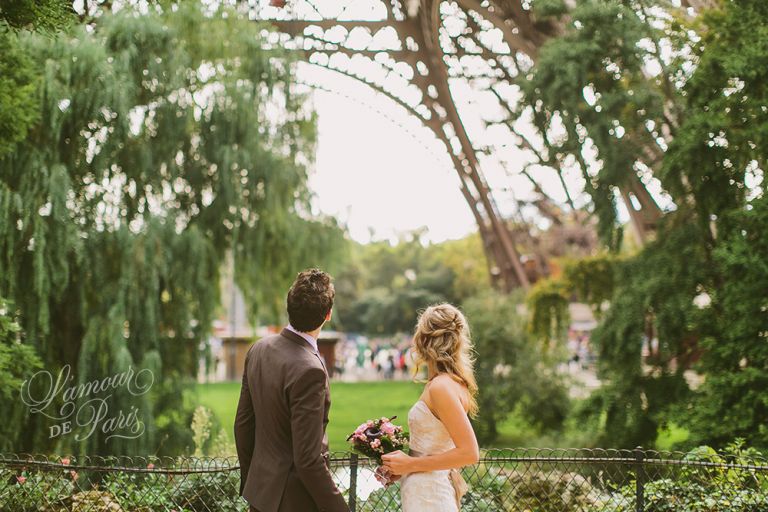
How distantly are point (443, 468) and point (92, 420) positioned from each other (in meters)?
7.29

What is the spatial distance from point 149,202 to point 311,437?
27.4ft

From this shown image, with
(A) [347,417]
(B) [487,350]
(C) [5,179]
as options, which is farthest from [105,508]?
(A) [347,417]

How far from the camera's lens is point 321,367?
318 cm

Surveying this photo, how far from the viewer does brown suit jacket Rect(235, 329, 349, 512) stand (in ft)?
10.1

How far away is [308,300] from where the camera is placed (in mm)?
3234

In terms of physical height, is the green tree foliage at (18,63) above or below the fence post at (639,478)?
above

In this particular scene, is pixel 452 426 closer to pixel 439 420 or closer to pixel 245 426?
pixel 439 420

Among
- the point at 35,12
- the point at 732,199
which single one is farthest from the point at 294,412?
the point at 732,199

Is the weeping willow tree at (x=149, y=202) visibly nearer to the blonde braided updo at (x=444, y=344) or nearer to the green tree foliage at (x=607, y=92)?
the green tree foliage at (x=607, y=92)

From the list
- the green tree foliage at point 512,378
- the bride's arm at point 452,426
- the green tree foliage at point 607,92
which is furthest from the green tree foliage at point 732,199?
the green tree foliage at point 512,378

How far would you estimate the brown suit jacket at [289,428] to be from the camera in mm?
3070

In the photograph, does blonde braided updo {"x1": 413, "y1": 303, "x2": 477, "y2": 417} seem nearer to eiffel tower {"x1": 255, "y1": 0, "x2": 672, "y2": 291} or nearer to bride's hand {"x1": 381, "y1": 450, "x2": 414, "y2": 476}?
bride's hand {"x1": 381, "y1": 450, "x2": 414, "y2": 476}

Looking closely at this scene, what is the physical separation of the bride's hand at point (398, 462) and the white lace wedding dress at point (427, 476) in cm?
7

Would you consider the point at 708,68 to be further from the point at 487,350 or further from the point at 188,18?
the point at 487,350
